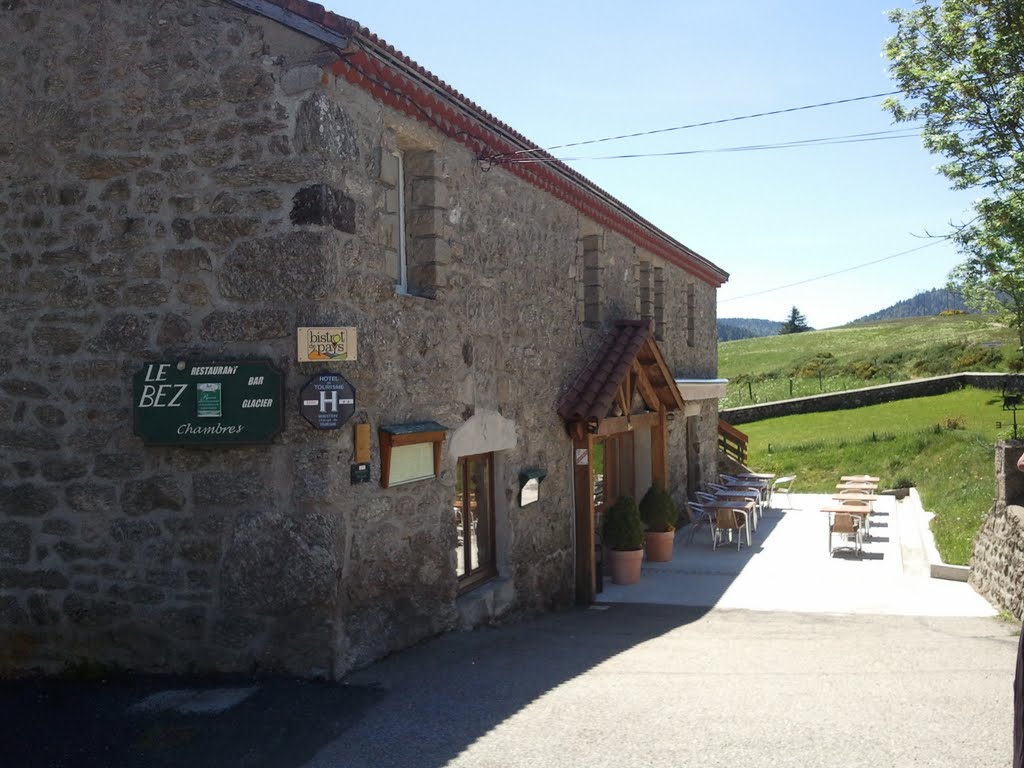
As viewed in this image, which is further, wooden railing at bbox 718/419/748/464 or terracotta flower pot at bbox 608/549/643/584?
wooden railing at bbox 718/419/748/464

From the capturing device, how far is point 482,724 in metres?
5.06

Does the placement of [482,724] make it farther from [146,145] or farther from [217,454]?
[146,145]

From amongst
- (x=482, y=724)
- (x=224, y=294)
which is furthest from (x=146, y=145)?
(x=482, y=724)

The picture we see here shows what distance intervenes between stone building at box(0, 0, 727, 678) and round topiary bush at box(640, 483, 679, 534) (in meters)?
6.13

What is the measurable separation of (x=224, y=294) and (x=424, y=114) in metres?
2.20

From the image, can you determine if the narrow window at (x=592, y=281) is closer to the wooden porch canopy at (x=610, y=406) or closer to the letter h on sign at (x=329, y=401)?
the wooden porch canopy at (x=610, y=406)

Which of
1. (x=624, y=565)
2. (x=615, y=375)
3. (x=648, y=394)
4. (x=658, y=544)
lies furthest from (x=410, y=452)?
(x=658, y=544)

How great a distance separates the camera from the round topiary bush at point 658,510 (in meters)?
12.8

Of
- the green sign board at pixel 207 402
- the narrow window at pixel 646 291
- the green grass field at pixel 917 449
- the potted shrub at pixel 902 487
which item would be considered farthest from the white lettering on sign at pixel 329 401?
the potted shrub at pixel 902 487

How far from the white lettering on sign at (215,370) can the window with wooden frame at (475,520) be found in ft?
8.50

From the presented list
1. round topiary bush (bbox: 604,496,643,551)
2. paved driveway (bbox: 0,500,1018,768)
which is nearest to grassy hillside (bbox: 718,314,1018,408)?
round topiary bush (bbox: 604,496,643,551)

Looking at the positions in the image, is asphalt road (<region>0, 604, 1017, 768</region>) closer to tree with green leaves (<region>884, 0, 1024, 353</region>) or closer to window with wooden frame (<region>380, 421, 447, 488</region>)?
window with wooden frame (<region>380, 421, 447, 488</region>)

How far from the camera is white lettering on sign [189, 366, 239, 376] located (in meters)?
5.79

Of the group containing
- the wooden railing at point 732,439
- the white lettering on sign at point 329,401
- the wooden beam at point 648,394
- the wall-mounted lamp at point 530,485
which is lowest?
the wall-mounted lamp at point 530,485
